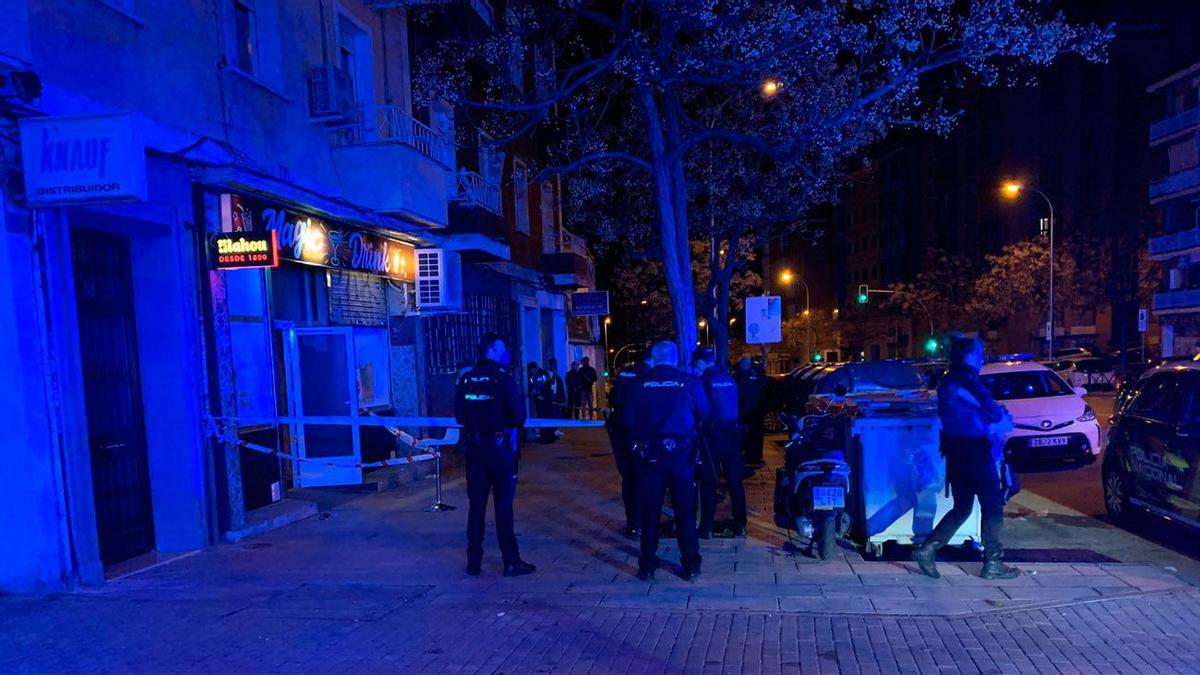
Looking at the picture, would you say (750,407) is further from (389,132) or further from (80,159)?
(80,159)

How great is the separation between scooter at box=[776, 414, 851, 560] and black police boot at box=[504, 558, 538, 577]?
235 centimetres

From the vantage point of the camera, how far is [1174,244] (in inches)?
1555

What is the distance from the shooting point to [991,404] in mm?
5711

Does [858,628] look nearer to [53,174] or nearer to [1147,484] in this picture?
[1147,484]

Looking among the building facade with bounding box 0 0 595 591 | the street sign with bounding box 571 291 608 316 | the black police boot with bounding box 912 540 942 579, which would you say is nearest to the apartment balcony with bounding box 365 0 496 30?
the building facade with bounding box 0 0 595 591

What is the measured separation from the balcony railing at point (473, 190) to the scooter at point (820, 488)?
8.06 meters

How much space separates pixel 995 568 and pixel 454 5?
1129cm

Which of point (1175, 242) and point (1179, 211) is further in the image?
point (1179, 211)

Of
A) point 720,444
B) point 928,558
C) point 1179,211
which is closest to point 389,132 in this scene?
point 720,444

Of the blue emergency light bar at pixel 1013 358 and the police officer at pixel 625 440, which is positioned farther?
the blue emergency light bar at pixel 1013 358

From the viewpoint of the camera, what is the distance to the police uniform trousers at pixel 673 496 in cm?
592

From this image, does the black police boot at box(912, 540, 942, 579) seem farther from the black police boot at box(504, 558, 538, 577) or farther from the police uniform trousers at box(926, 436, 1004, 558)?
the black police boot at box(504, 558, 538, 577)

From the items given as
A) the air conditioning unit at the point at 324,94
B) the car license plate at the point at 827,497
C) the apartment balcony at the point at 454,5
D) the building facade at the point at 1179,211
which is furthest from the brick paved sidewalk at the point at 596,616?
the building facade at the point at 1179,211

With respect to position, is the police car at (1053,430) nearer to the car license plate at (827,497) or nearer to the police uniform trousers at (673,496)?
the car license plate at (827,497)
